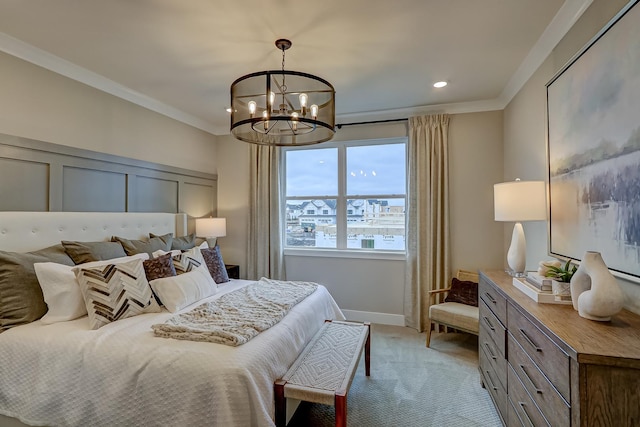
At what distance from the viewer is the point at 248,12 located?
78.1 inches

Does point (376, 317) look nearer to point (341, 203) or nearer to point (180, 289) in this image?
point (341, 203)

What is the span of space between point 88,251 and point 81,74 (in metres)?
1.63

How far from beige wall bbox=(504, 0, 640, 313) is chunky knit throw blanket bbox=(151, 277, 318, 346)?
198cm

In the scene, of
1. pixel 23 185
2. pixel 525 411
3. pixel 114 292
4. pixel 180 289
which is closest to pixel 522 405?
pixel 525 411

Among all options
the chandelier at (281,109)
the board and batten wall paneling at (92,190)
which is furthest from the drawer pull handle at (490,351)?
the board and batten wall paneling at (92,190)

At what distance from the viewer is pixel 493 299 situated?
2.14 m

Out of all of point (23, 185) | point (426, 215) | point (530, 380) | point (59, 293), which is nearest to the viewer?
point (530, 380)

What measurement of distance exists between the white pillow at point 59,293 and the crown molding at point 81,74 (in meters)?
1.68

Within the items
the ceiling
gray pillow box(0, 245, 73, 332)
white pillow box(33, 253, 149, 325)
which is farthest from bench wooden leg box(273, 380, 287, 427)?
the ceiling

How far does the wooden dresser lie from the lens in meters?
1.02

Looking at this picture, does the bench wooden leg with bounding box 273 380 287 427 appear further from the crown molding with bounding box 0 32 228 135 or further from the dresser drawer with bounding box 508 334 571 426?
the crown molding with bounding box 0 32 228 135

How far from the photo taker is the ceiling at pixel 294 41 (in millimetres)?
1958

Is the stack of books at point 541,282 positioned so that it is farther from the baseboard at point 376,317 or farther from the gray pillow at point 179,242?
the gray pillow at point 179,242

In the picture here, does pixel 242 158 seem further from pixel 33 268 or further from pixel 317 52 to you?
pixel 33 268
